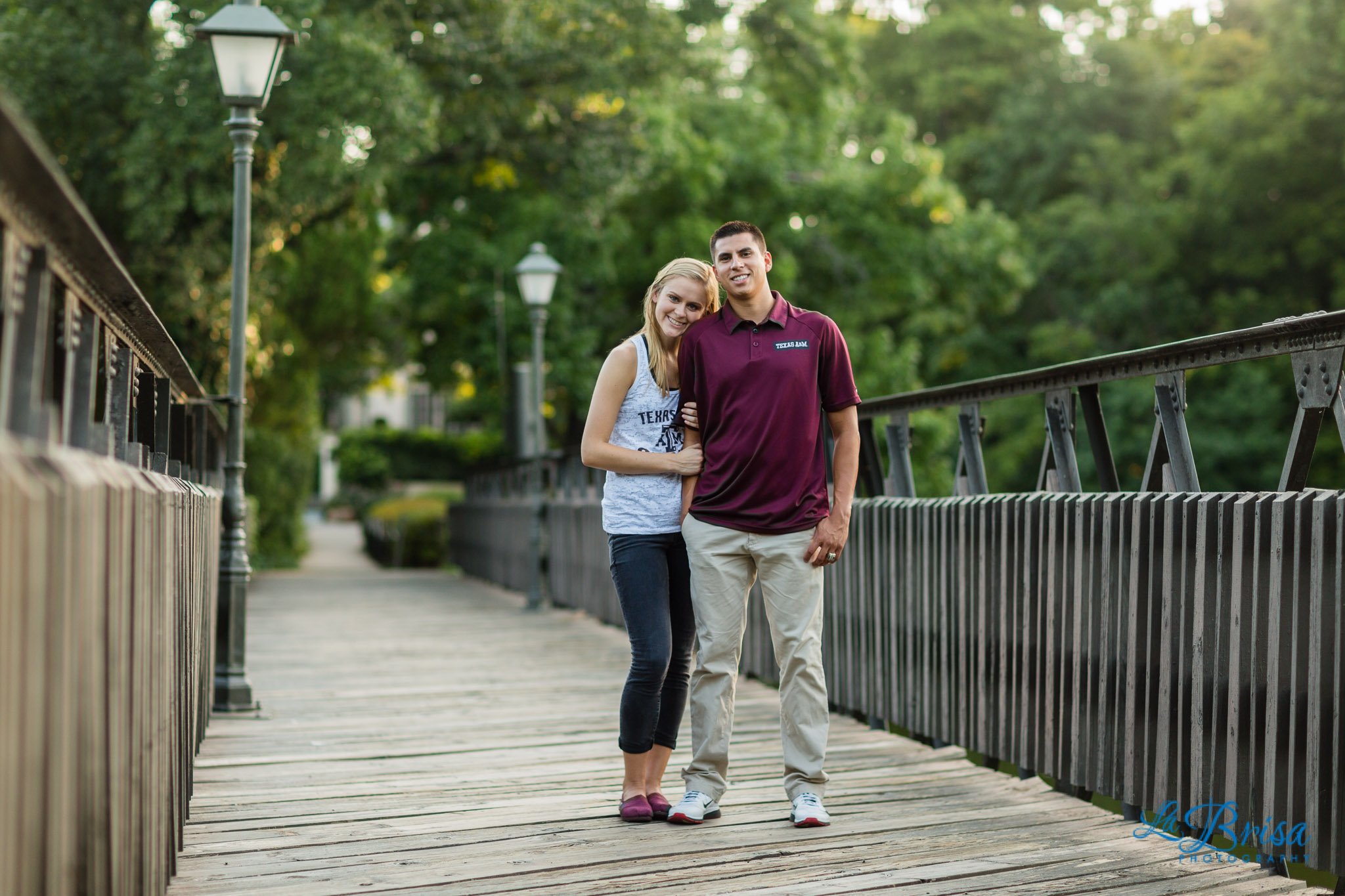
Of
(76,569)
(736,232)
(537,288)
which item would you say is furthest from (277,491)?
(76,569)

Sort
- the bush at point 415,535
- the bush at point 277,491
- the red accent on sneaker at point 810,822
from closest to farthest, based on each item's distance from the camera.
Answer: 1. the red accent on sneaker at point 810,822
2. the bush at point 277,491
3. the bush at point 415,535

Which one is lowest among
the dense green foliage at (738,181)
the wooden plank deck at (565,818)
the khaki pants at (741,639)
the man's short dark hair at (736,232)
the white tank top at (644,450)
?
the wooden plank deck at (565,818)

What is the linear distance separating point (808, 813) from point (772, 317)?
56.2 inches

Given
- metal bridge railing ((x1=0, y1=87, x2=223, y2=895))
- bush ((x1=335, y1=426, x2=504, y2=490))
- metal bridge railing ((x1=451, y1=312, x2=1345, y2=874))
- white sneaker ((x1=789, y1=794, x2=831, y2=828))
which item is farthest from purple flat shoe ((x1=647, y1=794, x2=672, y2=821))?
bush ((x1=335, y1=426, x2=504, y2=490))

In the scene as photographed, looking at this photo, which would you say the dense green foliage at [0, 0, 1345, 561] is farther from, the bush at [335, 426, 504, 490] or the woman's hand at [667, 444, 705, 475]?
the woman's hand at [667, 444, 705, 475]

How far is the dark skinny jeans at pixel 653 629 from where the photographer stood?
3.77 meters

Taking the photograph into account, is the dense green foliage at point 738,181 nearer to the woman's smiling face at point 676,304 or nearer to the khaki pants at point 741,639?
the woman's smiling face at point 676,304

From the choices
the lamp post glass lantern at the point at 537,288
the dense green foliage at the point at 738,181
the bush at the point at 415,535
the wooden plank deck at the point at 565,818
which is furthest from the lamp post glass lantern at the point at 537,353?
the bush at the point at 415,535

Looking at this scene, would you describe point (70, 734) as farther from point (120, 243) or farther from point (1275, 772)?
point (120, 243)

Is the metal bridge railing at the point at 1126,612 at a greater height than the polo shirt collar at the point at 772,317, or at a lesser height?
lesser

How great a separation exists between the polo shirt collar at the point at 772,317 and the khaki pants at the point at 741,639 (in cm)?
56

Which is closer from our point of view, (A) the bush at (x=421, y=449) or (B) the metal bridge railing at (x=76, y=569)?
(B) the metal bridge railing at (x=76, y=569)

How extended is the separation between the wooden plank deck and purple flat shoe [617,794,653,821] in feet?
0.16

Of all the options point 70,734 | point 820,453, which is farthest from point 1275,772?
point 70,734
